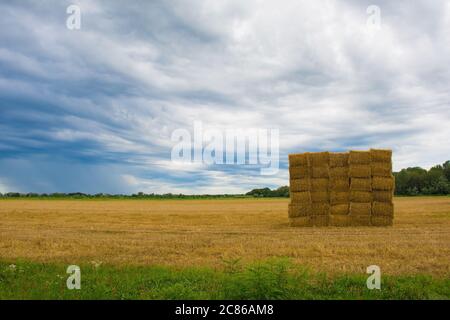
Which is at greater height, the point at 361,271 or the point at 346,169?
the point at 346,169

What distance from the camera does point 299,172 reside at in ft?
64.0

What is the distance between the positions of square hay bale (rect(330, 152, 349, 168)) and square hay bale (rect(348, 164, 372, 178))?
328 mm

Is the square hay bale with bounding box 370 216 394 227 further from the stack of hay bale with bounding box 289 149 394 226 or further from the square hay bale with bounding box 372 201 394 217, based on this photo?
the square hay bale with bounding box 372 201 394 217

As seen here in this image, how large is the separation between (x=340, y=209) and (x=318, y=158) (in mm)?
2339

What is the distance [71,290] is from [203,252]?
4.90 m

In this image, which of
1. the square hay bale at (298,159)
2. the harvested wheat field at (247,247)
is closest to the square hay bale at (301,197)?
the square hay bale at (298,159)

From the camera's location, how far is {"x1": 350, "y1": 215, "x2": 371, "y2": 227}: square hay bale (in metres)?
19.2

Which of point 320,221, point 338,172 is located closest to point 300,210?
point 320,221

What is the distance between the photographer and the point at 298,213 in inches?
765

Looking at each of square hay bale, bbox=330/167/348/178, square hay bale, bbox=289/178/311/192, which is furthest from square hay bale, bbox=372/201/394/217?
square hay bale, bbox=289/178/311/192
